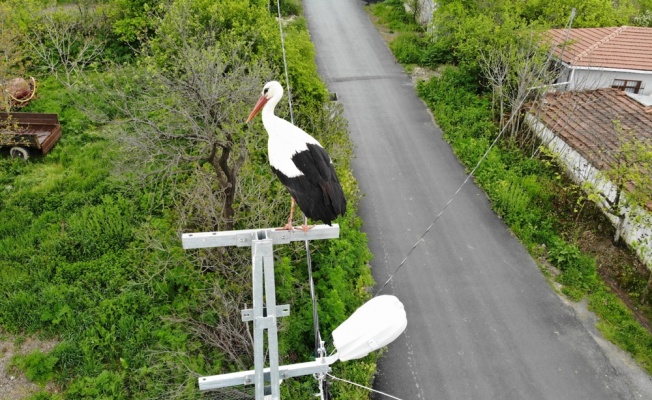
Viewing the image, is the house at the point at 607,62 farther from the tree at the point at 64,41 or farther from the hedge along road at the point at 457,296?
the tree at the point at 64,41

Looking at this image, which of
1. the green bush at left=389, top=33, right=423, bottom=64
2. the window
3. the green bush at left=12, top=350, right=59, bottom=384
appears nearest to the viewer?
the green bush at left=12, top=350, right=59, bottom=384

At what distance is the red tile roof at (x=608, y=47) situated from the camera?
20.0 meters

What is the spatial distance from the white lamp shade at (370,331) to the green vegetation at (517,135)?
9.93m

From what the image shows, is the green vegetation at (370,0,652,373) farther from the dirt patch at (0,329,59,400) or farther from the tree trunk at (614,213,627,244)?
the dirt patch at (0,329,59,400)

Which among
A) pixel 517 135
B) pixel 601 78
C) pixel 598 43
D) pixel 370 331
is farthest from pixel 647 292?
pixel 598 43

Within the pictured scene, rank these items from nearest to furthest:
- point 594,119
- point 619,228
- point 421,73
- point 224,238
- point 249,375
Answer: point 249,375, point 224,238, point 619,228, point 594,119, point 421,73

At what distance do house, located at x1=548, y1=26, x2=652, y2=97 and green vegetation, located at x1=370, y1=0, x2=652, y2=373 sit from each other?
4.88 ft

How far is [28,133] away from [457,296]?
51.9 feet

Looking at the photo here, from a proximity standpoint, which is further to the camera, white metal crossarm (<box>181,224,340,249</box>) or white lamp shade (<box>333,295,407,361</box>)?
white lamp shade (<box>333,295,407,361</box>)

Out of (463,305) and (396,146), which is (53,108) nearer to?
(396,146)

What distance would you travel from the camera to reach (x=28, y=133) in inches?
700

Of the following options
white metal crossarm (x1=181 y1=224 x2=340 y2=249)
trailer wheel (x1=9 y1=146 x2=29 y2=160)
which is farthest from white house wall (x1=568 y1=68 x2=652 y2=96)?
trailer wheel (x1=9 y1=146 x2=29 y2=160)

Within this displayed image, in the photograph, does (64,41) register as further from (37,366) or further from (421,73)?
(37,366)

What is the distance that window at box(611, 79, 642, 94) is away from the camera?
66.9 ft
